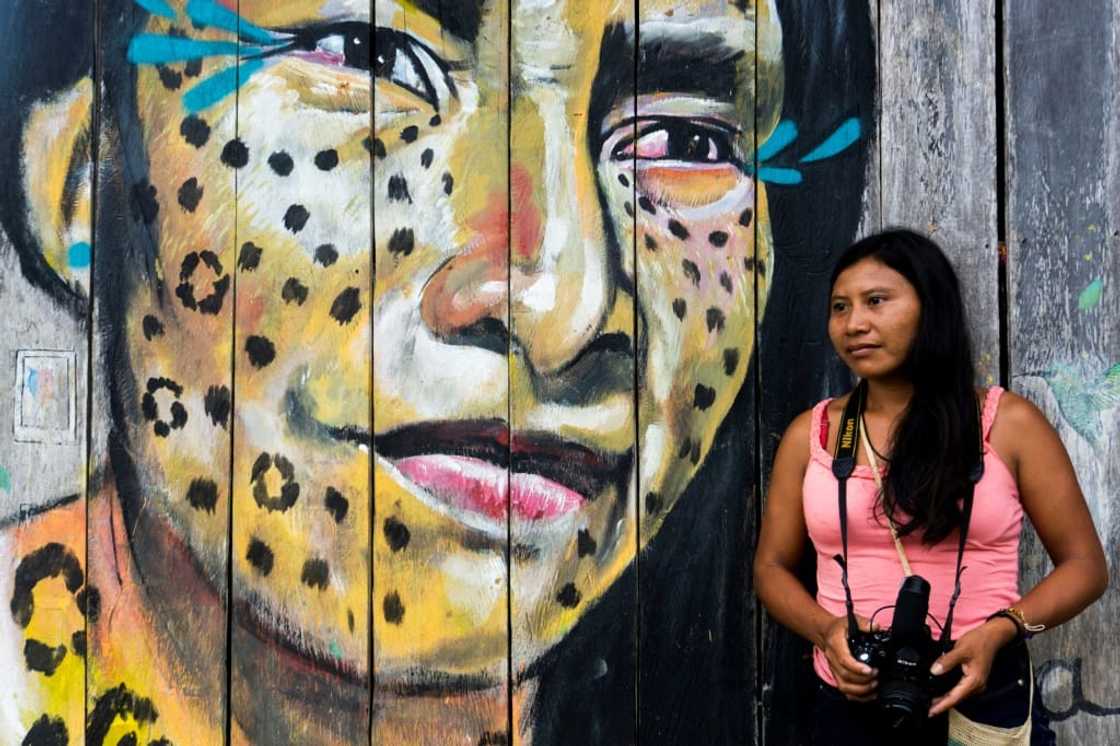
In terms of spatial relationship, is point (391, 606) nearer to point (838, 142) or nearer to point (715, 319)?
point (715, 319)

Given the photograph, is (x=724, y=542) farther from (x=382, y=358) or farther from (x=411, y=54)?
(x=411, y=54)

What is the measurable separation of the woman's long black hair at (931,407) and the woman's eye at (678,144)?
1.45ft

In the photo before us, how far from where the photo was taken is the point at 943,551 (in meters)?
1.81

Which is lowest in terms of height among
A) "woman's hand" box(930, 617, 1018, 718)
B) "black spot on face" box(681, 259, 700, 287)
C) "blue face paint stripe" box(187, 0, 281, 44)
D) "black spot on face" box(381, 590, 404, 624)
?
"black spot on face" box(381, 590, 404, 624)

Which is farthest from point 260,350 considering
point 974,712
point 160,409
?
point 974,712

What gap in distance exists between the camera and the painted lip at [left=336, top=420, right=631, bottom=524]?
228cm

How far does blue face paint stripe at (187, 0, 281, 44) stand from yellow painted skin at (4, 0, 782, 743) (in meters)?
0.03

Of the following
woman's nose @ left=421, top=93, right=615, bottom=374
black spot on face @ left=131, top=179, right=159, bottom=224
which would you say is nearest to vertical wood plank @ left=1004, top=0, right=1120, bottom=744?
woman's nose @ left=421, top=93, right=615, bottom=374

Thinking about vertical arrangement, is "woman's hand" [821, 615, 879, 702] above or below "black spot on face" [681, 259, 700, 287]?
below

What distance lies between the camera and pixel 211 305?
A: 2.28m

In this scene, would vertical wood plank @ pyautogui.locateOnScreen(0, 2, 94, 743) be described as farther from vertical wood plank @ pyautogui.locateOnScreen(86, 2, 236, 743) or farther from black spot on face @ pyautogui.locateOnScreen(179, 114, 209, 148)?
black spot on face @ pyautogui.locateOnScreen(179, 114, 209, 148)

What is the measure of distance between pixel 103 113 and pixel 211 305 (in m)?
0.43

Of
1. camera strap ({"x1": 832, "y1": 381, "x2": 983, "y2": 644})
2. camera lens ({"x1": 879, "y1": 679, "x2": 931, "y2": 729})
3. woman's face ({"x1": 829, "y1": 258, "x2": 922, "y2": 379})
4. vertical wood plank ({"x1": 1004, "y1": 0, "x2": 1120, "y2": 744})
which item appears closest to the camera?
camera lens ({"x1": 879, "y1": 679, "x2": 931, "y2": 729})

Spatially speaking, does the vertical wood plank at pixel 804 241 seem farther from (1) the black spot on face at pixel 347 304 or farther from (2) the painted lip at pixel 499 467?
(1) the black spot on face at pixel 347 304
